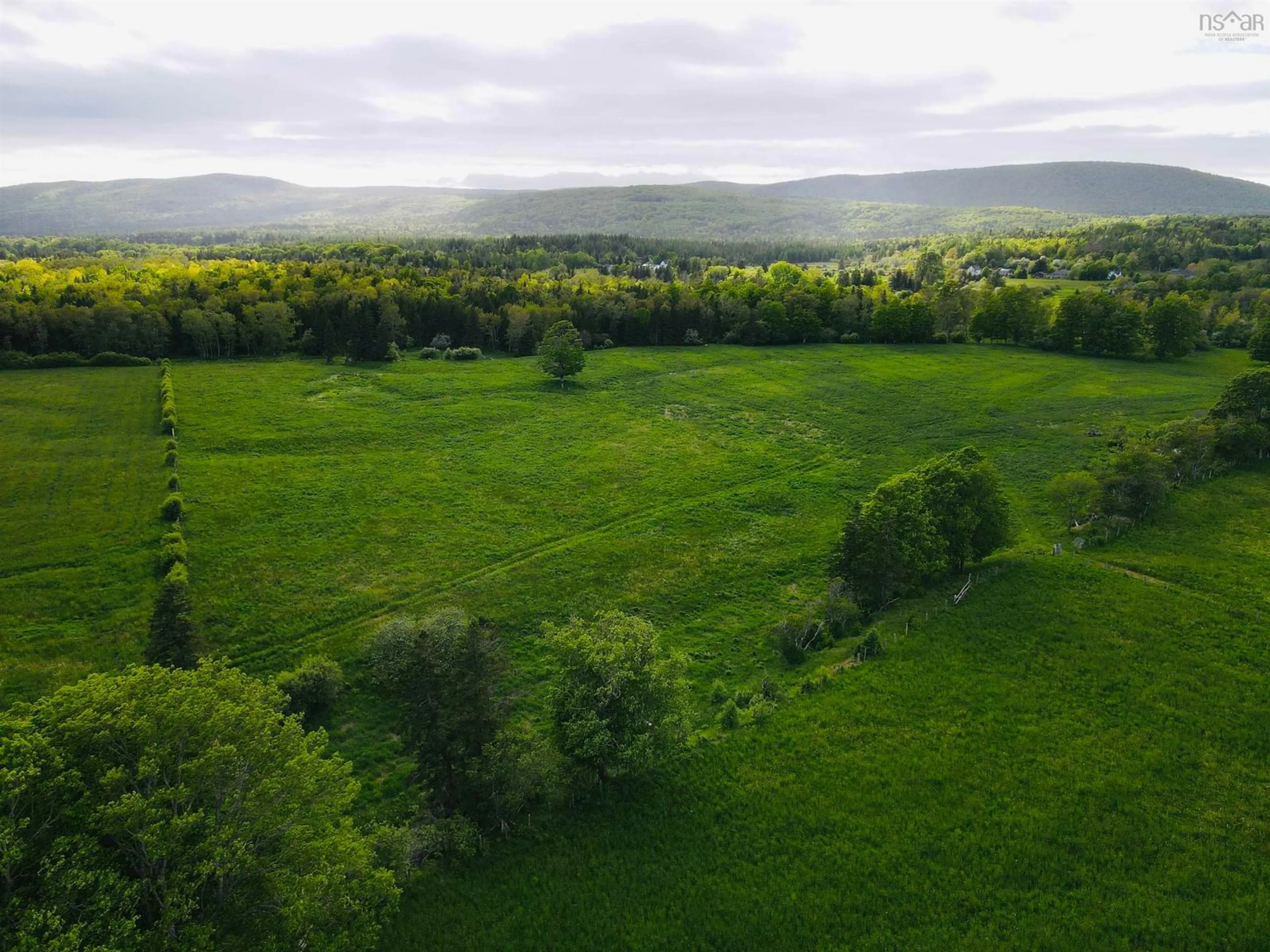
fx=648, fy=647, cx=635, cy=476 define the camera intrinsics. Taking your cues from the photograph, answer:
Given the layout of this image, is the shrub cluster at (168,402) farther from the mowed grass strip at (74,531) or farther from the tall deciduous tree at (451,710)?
the tall deciduous tree at (451,710)

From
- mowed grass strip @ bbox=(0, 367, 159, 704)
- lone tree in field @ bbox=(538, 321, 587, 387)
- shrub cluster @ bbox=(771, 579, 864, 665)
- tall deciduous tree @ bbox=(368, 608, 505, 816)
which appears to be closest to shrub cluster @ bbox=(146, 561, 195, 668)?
mowed grass strip @ bbox=(0, 367, 159, 704)

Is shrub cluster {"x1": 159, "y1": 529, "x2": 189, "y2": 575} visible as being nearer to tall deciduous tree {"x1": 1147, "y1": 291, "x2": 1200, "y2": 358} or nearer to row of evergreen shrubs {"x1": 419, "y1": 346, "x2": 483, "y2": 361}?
row of evergreen shrubs {"x1": 419, "y1": 346, "x2": 483, "y2": 361}

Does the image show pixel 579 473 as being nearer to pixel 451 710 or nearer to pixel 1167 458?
pixel 451 710

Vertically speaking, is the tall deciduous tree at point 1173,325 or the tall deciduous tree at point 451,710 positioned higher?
the tall deciduous tree at point 1173,325

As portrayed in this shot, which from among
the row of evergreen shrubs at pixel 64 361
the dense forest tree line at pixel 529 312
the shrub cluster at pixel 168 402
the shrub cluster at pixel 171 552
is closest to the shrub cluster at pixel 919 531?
the shrub cluster at pixel 171 552

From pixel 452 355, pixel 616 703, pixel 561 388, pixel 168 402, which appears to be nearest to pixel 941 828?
pixel 616 703
